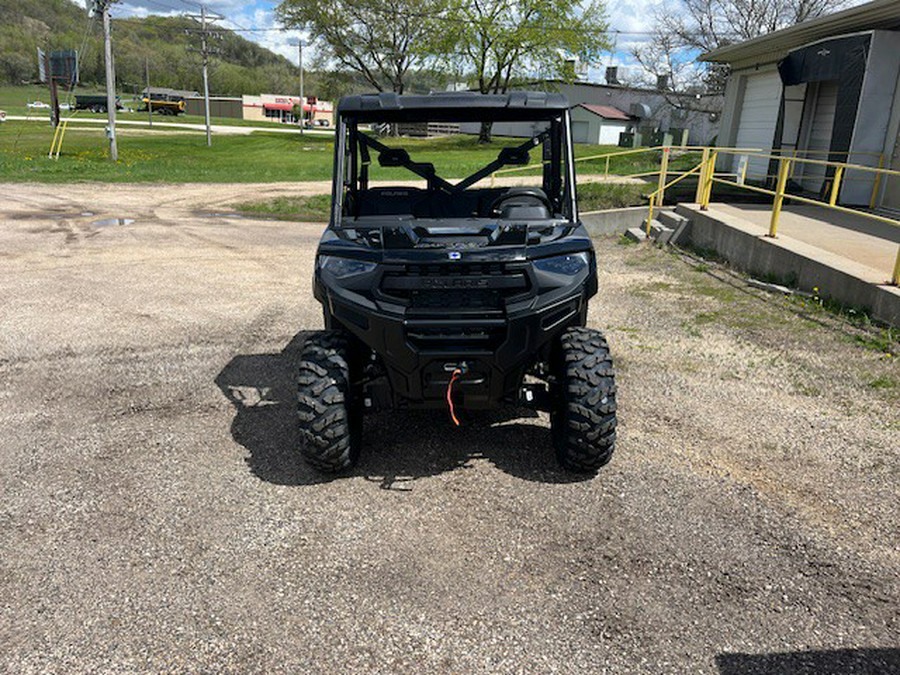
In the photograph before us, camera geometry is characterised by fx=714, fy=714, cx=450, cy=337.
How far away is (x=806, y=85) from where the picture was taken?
54.7 feet

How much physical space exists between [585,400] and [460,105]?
193cm

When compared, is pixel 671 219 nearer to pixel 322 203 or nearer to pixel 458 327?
pixel 322 203

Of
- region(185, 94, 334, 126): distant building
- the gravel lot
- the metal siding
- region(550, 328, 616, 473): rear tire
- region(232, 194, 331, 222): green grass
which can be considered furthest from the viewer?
region(185, 94, 334, 126): distant building

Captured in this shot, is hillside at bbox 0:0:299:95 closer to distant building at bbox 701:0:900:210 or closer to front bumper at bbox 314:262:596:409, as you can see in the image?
distant building at bbox 701:0:900:210

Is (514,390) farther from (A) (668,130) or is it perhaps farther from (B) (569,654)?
(A) (668,130)

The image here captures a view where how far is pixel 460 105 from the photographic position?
4.34 meters

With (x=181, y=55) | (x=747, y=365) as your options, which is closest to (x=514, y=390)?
(x=747, y=365)

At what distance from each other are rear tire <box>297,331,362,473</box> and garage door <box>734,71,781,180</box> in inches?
686

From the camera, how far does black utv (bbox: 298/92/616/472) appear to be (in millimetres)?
3715

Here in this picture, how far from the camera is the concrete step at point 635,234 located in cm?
1264

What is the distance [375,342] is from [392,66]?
5690 cm

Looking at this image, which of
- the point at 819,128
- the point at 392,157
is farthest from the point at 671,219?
the point at 392,157

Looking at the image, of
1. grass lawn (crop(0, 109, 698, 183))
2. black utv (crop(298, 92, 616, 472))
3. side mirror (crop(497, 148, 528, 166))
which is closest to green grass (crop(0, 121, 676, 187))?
grass lawn (crop(0, 109, 698, 183))

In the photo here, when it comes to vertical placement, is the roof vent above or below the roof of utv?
above
